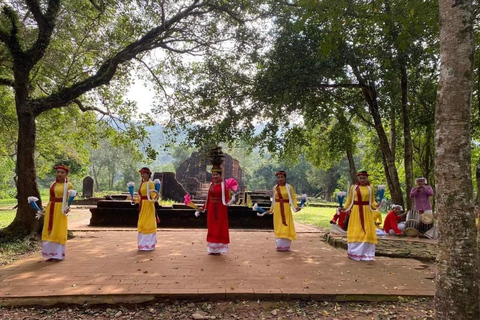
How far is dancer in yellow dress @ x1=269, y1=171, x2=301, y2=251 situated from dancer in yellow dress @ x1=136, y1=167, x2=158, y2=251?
261 cm

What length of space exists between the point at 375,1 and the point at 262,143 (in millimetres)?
5801

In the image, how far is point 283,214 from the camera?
652 cm

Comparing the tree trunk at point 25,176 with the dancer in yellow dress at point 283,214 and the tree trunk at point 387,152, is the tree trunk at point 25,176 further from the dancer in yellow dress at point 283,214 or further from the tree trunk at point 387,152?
the tree trunk at point 387,152

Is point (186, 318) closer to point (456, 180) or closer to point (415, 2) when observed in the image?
point (456, 180)

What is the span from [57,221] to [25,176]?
7.44 ft

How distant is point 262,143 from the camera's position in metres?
10.7

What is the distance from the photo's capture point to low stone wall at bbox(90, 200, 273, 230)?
10023 millimetres

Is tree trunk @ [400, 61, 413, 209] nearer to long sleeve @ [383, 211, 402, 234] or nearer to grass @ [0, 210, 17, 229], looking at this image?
long sleeve @ [383, 211, 402, 234]

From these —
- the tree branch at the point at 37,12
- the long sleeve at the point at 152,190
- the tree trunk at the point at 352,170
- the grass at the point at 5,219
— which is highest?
the tree branch at the point at 37,12

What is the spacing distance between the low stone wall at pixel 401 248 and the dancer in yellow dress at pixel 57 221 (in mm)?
5780

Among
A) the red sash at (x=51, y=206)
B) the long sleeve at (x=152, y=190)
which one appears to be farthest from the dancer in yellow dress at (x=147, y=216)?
the red sash at (x=51, y=206)

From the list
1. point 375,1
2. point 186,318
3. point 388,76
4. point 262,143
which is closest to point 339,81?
point 388,76

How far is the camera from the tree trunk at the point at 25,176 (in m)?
6.85

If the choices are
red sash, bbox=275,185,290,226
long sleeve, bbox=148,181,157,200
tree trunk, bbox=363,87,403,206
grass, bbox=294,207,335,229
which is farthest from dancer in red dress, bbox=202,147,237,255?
grass, bbox=294,207,335,229
